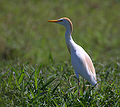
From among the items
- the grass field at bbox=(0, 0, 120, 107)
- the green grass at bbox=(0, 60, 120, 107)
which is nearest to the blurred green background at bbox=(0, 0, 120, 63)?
the grass field at bbox=(0, 0, 120, 107)

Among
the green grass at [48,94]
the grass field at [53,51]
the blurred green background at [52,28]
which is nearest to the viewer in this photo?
the green grass at [48,94]

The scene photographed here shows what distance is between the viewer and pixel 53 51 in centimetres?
727

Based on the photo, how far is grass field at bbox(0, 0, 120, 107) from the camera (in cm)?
321

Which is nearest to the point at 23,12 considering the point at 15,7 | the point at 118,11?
the point at 15,7

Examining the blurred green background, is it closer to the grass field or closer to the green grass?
the grass field

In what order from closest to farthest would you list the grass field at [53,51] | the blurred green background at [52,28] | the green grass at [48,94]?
the green grass at [48,94] → the grass field at [53,51] → the blurred green background at [52,28]

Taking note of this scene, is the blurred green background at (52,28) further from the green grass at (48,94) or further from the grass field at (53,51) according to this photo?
the green grass at (48,94)

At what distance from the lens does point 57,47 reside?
750 cm

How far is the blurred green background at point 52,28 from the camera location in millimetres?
6977

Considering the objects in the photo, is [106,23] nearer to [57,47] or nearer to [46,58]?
[57,47]

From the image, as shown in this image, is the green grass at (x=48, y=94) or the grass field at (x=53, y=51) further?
the grass field at (x=53, y=51)

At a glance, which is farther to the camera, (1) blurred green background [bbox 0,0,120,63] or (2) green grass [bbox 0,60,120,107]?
(1) blurred green background [bbox 0,0,120,63]

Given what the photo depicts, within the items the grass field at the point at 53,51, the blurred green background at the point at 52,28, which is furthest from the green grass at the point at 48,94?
the blurred green background at the point at 52,28

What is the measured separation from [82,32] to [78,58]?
4843 millimetres
